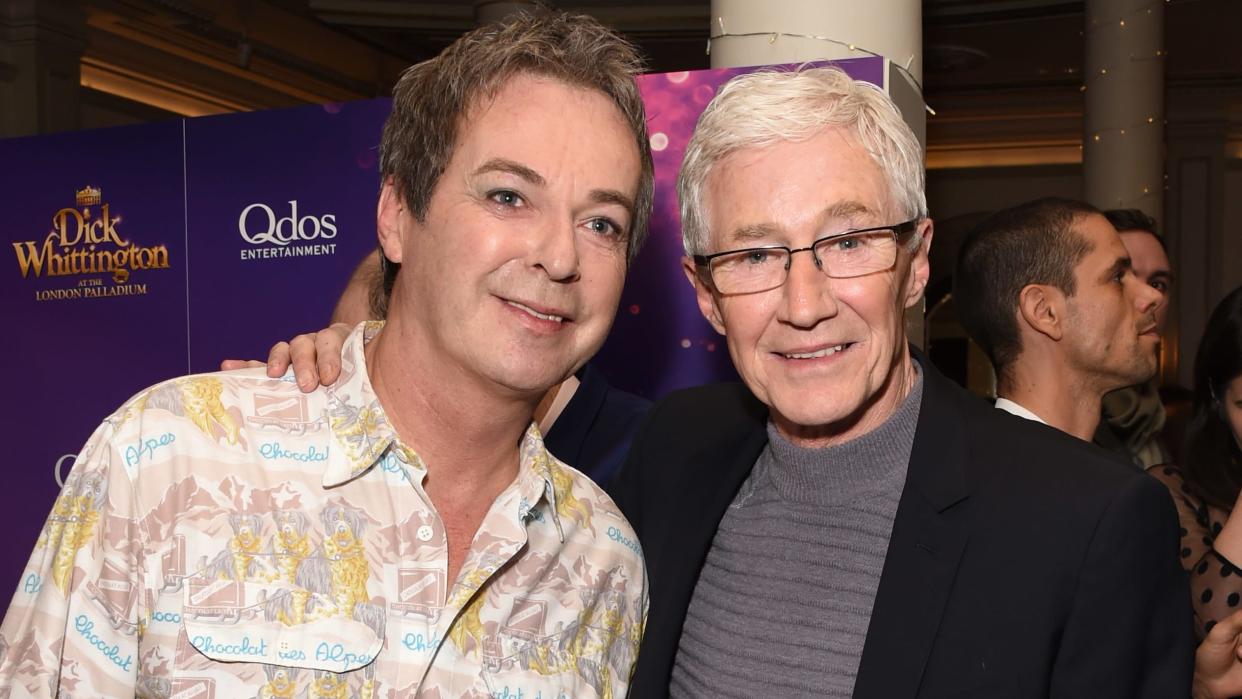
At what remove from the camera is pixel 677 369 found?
2.76m

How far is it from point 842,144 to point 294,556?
0.97 meters

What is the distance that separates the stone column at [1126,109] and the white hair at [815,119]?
5.68 m

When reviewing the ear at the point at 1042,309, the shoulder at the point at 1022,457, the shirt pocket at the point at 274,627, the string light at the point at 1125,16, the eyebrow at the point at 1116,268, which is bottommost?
the shirt pocket at the point at 274,627

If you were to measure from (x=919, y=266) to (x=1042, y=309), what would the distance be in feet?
4.64

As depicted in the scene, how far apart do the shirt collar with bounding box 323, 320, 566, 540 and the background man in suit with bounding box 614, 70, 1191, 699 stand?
0.83 ft

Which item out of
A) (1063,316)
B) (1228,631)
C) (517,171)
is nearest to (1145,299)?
(1063,316)

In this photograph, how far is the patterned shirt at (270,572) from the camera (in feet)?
4.93

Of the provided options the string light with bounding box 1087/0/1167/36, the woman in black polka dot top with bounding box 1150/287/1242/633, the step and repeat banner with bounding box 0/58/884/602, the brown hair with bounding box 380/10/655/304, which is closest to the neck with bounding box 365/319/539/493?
the brown hair with bounding box 380/10/655/304

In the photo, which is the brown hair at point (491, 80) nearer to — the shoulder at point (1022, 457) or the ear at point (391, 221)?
the ear at point (391, 221)

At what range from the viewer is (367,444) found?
5.44 feet

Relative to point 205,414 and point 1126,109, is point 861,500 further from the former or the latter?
point 1126,109

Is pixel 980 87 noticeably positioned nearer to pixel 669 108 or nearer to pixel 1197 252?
pixel 1197 252

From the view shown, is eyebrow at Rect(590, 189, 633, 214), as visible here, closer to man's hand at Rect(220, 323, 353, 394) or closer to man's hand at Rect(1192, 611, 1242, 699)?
man's hand at Rect(220, 323, 353, 394)

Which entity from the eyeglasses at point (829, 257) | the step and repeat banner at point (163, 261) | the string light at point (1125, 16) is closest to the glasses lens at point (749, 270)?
the eyeglasses at point (829, 257)
